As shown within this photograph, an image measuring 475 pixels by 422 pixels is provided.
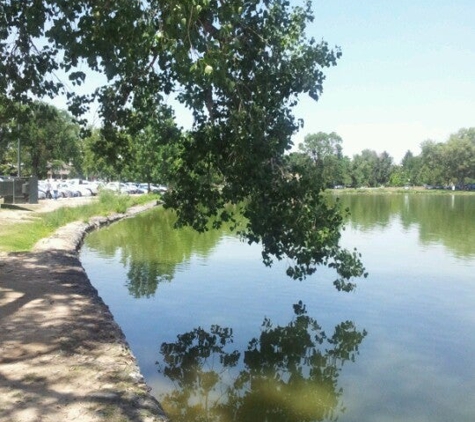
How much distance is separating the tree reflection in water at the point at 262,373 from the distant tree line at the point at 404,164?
96.3 meters

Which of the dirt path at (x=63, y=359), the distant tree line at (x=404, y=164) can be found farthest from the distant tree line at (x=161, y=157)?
the dirt path at (x=63, y=359)

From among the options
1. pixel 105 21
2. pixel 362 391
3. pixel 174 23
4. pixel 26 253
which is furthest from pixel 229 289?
pixel 174 23

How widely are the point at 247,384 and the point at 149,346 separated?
8.55 feet

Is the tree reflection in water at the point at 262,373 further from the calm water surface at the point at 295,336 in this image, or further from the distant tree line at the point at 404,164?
the distant tree line at the point at 404,164

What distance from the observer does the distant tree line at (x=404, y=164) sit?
11888 centimetres

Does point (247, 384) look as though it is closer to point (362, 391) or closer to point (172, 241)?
point (362, 391)

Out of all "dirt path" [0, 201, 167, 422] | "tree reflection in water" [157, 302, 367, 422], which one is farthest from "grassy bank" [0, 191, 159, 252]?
"tree reflection in water" [157, 302, 367, 422]

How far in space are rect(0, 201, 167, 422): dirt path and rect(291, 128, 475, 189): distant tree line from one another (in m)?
97.6

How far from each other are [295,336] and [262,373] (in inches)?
90.3

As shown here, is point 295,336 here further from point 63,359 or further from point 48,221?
point 48,221

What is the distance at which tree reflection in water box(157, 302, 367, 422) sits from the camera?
324 inches

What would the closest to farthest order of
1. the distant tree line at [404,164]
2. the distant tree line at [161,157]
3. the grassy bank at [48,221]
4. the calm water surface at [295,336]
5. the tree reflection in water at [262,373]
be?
1. the tree reflection in water at [262,373]
2. the calm water surface at [295,336]
3. the distant tree line at [161,157]
4. the grassy bank at [48,221]
5. the distant tree line at [404,164]

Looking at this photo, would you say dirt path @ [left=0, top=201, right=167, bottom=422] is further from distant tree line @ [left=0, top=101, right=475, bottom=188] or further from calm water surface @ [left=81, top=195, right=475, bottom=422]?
distant tree line @ [left=0, top=101, right=475, bottom=188]

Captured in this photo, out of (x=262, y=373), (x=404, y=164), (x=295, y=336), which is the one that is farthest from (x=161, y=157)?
(x=404, y=164)
